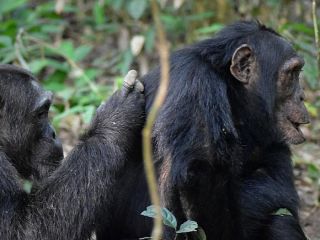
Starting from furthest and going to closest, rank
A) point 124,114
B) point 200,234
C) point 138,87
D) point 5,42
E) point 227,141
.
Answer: point 5,42 < point 138,87 < point 124,114 < point 227,141 < point 200,234

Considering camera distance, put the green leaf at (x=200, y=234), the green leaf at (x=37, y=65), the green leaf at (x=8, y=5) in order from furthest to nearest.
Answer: the green leaf at (x=8, y=5), the green leaf at (x=37, y=65), the green leaf at (x=200, y=234)

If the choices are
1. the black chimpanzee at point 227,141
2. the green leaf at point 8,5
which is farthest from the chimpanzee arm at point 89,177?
the green leaf at point 8,5

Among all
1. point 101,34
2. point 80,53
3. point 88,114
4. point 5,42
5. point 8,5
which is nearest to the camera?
point 88,114

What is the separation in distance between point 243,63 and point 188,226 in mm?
1528

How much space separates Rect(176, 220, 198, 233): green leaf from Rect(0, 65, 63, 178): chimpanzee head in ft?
4.73

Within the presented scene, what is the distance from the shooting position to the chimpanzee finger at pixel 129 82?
649cm

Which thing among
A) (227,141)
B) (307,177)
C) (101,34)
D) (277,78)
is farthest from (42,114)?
(101,34)

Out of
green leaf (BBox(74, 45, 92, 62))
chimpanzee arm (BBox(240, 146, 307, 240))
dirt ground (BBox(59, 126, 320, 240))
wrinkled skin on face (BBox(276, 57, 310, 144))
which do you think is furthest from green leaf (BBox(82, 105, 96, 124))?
wrinkled skin on face (BBox(276, 57, 310, 144))

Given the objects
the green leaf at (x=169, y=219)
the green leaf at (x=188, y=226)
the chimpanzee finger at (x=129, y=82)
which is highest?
the chimpanzee finger at (x=129, y=82)

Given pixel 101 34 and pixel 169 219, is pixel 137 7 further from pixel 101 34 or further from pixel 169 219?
pixel 169 219

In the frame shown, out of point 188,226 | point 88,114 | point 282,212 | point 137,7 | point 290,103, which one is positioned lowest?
point 282,212

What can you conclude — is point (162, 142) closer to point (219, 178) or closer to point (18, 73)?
point (219, 178)

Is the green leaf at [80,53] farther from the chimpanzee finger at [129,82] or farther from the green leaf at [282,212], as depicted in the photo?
the green leaf at [282,212]

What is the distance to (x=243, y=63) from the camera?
Result: 658 centimetres
